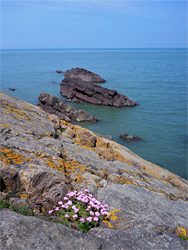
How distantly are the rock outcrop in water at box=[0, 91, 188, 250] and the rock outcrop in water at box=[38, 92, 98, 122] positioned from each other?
2401 cm

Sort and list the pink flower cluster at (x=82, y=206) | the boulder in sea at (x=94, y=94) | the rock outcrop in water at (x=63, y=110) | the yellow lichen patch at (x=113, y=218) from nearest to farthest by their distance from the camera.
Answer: the pink flower cluster at (x=82, y=206)
the yellow lichen patch at (x=113, y=218)
the rock outcrop in water at (x=63, y=110)
the boulder in sea at (x=94, y=94)

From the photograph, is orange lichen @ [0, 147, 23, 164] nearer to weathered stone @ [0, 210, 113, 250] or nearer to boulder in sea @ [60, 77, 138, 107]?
weathered stone @ [0, 210, 113, 250]

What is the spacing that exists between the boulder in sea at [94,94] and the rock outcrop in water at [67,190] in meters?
35.5

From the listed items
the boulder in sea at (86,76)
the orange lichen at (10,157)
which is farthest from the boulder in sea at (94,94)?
the orange lichen at (10,157)

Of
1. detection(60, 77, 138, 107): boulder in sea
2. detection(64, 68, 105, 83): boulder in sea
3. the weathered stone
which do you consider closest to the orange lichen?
the weathered stone

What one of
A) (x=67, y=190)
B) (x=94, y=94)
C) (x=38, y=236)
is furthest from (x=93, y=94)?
(x=38, y=236)

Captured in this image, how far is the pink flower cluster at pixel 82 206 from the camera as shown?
4.58 m

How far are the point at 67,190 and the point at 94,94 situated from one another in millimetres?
40922

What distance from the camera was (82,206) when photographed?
4875 mm

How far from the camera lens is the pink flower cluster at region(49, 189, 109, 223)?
4578 millimetres

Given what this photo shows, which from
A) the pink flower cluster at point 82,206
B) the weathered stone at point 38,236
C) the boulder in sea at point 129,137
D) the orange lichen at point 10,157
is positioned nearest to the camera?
the weathered stone at point 38,236

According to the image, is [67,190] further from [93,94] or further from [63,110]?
[93,94]

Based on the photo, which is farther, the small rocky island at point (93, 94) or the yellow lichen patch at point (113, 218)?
the small rocky island at point (93, 94)

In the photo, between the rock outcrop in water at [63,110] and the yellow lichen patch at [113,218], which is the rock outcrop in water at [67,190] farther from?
the rock outcrop in water at [63,110]
